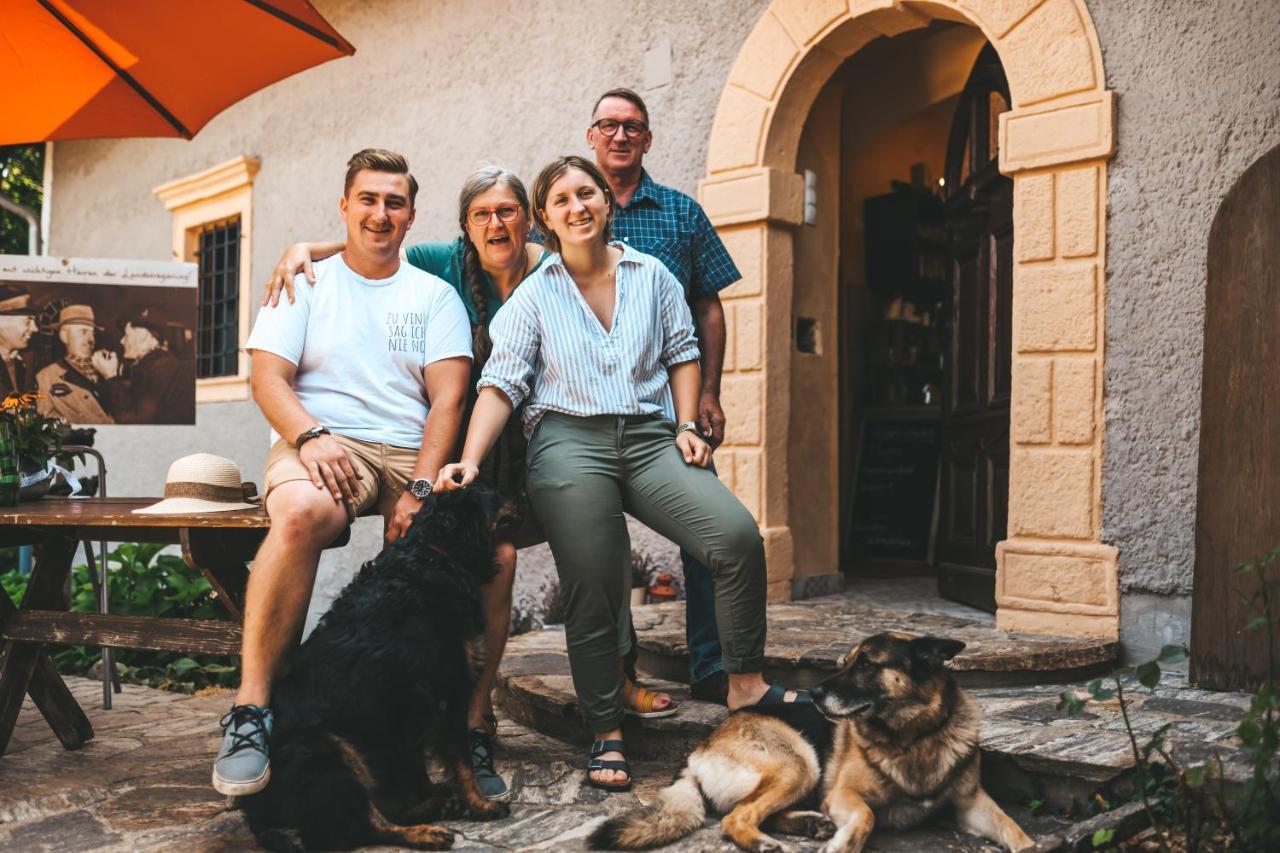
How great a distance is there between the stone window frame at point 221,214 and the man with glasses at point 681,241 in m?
6.07

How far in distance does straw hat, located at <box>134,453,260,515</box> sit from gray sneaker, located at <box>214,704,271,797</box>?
0.89 metres

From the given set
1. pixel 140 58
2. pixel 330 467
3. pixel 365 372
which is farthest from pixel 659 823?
pixel 140 58

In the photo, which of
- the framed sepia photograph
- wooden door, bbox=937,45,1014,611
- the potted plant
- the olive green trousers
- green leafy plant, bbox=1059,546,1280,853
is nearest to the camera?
green leafy plant, bbox=1059,546,1280,853

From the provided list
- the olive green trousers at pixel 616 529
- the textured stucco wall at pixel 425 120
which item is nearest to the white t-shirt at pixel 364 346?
the olive green trousers at pixel 616 529

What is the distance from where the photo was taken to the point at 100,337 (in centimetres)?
500

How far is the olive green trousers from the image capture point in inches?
129

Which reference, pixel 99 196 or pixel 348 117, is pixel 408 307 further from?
pixel 99 196

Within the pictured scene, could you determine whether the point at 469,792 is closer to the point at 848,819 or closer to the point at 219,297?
the point at 848,819

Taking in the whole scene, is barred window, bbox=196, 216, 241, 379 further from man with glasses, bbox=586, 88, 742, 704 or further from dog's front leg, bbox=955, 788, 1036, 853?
dog's front leg, bbox=955, 788, 1036, 853

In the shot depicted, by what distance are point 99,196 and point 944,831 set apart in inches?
435

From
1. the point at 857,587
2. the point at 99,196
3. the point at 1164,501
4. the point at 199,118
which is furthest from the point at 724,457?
the point at 99,196

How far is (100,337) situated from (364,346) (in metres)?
2.19

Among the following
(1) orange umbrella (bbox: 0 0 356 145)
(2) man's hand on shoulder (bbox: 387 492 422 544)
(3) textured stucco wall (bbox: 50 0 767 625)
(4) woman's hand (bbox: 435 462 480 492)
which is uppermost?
(3) textured stucco wall (bbox: 50 0 767 625)

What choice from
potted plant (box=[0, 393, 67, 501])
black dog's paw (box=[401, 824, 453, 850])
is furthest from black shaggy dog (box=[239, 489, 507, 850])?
potted plant (box=[0, 393, 67, 501])
